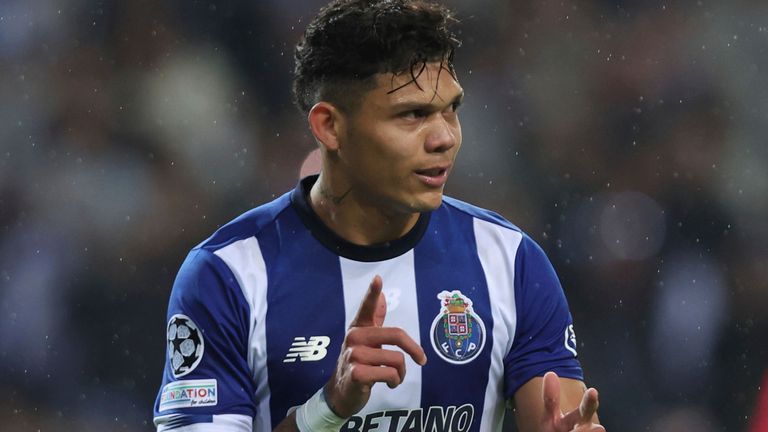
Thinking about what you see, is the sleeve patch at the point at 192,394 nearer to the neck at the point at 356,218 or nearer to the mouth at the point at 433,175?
the neck at the point at 356,218

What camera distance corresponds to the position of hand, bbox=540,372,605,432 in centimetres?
254

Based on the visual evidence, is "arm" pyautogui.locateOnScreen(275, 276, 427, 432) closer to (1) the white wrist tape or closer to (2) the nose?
(1) the white wrist tape

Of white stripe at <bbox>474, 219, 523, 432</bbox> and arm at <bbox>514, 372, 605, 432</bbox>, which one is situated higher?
white stripe at <bbox>474, 219, 523, 432</bbox>

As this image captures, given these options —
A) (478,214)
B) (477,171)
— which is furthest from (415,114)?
(477,171)

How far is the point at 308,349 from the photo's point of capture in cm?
286

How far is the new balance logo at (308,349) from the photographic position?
2.84 meters

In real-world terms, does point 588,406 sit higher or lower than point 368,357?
lower

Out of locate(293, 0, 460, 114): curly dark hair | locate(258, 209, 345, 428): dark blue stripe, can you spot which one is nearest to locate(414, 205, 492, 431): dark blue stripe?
locate(258, 209, 345, 428): dark blue stripe

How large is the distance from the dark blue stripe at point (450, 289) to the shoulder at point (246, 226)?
368 millimetres

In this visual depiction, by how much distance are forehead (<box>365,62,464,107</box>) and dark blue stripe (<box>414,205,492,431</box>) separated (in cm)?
41

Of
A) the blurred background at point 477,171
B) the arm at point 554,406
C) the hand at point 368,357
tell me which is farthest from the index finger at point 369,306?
the blurred background at point 477,171

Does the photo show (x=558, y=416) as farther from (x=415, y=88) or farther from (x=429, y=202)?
(x=415, y=88)

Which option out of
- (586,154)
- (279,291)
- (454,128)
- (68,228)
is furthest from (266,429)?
(586,154)

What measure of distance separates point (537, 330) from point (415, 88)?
2.26 ft
